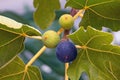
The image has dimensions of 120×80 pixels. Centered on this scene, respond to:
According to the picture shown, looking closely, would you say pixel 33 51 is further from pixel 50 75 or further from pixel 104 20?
pixel 104 20

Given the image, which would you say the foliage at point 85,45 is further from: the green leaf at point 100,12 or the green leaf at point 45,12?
the green leaf at point 45,12

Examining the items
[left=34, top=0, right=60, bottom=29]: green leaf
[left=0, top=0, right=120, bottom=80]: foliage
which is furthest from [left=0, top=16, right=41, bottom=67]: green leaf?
[left=34, top=0, right=60, bottom=29]: green leaf

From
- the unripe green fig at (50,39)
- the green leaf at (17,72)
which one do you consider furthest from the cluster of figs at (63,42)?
the green leaf at (17,72)

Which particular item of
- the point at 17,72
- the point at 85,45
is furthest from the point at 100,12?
the point at 17,72

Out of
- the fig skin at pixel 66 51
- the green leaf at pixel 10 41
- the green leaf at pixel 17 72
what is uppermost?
the fig skin at pixel 66 51

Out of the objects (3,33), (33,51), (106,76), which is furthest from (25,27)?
(33,51)

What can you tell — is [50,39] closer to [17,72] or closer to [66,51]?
[66,51]

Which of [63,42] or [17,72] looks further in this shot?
[17,72]
